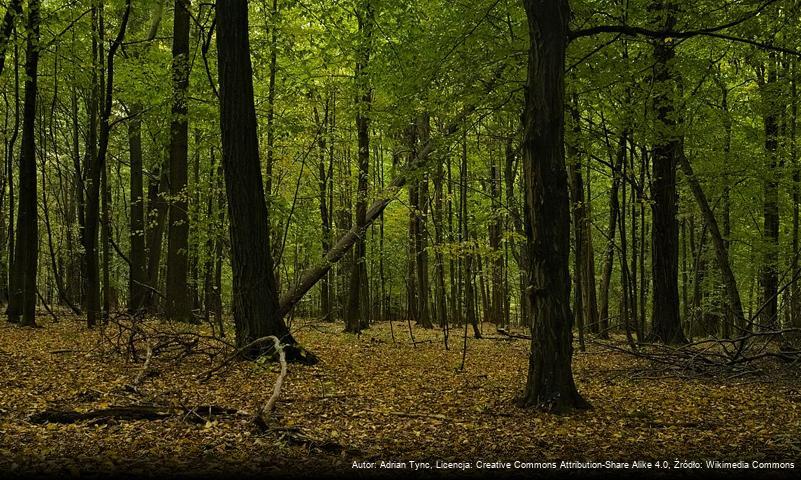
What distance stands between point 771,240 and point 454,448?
15.3m

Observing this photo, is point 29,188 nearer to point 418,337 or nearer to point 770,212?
point 418,337

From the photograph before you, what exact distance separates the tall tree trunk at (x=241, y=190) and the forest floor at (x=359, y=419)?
764 mm

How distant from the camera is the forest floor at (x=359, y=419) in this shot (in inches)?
162

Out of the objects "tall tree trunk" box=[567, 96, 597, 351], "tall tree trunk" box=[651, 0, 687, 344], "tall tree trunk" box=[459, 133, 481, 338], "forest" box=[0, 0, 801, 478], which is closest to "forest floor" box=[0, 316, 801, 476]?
"forest" box=[0, 0, 801, 478]

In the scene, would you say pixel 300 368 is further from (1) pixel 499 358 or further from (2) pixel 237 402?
(1) pixel 499 358

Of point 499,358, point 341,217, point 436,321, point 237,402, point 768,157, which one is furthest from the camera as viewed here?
point 436,321

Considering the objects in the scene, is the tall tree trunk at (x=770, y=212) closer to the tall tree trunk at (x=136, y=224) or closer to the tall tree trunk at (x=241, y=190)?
the tall tree trunk at (x=241, y=190)

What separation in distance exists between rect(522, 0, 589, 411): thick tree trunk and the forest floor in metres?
0.63

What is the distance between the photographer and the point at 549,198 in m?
5.65

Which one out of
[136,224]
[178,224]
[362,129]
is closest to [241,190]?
[178,224]

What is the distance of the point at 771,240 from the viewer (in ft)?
51.4

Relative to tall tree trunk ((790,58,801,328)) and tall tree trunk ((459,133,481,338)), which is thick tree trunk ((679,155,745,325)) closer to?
tall tree trunk ((790,58,801,328))

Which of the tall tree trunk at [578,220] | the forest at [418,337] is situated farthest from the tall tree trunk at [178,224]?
the tall tree trunk at [578,220]

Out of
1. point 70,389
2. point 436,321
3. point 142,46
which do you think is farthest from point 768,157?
point 436,321
